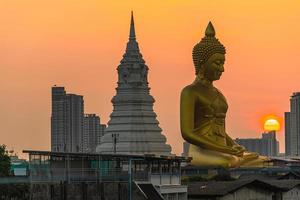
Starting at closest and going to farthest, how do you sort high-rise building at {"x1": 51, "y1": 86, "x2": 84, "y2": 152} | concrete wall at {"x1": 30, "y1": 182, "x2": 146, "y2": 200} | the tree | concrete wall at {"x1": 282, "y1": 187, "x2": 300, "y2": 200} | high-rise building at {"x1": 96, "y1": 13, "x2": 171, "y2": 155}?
concrete wall at {"x1": 30, "y1": 182, "x2": 146, "y2": 200}, concrete wall at {"x1": 282, "y1": 187, "x2": 300, "y2": 200}, the tree, high-rise building at {"x1": 96, "y1": 13, "x2": 171, "y2": 155}, high-rise building at {"x1": 51, "y1": 86, "x2": 84, "y2": 152}

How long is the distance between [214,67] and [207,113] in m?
3.11

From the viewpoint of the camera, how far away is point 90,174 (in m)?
40.0

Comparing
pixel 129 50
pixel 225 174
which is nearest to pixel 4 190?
pixel 225 174

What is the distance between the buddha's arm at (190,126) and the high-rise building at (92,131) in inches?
4392

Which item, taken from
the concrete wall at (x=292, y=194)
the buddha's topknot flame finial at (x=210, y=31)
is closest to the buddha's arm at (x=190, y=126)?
the buddha's topknot flame finial at (x=210, y=31)

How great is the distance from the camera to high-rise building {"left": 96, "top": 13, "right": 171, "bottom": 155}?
350 feet

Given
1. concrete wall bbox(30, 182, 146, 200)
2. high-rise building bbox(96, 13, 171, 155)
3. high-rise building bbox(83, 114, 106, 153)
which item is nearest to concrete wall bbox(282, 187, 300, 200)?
concrete wall bbox(30, 182, 146, 200)

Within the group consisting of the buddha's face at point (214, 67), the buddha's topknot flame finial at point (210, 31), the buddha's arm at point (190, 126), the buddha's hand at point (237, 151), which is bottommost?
the buddha's hand at point (237, 151)

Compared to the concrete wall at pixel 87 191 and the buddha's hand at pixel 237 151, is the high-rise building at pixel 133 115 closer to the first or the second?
the buddha's hand at pixel 237 151

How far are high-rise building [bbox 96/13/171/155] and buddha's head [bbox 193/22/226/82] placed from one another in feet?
126

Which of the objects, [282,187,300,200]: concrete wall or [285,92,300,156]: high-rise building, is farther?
[285,92,300,156]: high-rise building

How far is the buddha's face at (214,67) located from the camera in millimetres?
66312

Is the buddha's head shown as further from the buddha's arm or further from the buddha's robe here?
the buddha's arm

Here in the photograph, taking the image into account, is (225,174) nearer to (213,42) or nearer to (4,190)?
(213,42)
